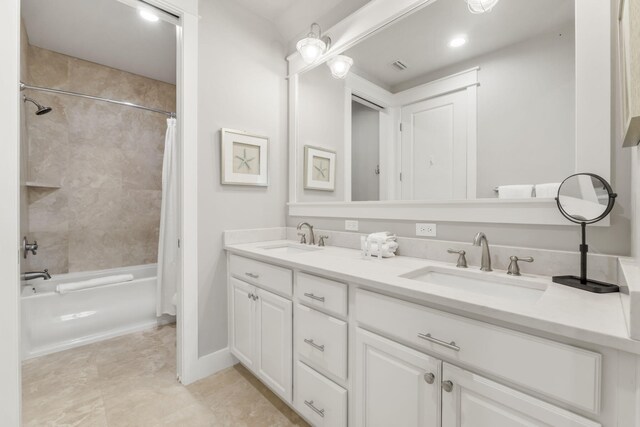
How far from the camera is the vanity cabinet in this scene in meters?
1.49

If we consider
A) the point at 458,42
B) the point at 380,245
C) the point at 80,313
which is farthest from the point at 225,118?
the point at 80,313

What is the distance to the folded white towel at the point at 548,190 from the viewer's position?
3.72ft

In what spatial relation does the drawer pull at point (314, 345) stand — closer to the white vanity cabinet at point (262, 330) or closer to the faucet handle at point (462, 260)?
the white vanity cabinet at point (262, 330)

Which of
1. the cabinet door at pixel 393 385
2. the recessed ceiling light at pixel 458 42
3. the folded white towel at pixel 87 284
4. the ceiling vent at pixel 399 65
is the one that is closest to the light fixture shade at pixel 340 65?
the ceiling vent at pixel 399 65

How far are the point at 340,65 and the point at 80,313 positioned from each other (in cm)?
287

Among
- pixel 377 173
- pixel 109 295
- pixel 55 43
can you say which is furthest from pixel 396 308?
pixel 55 43

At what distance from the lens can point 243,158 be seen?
2094 millimetres

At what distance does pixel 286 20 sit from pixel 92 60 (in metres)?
2.15

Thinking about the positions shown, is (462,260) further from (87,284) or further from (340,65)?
(87,284)

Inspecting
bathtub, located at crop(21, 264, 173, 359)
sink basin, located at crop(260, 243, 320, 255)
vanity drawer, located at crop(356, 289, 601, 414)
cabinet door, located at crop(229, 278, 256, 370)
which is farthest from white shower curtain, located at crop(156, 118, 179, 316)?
vanity drawer, located at crop(356, 289, 601, 414)

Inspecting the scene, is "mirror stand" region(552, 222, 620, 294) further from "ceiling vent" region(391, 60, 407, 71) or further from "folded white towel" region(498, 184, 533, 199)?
"ceiling vent" region(391, 60, 407, 71)

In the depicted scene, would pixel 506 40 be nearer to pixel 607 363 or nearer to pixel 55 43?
pixel 607 363

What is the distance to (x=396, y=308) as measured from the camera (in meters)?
1.01

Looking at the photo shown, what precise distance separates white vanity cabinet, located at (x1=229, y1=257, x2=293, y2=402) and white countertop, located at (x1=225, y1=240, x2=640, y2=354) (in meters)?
0.39
